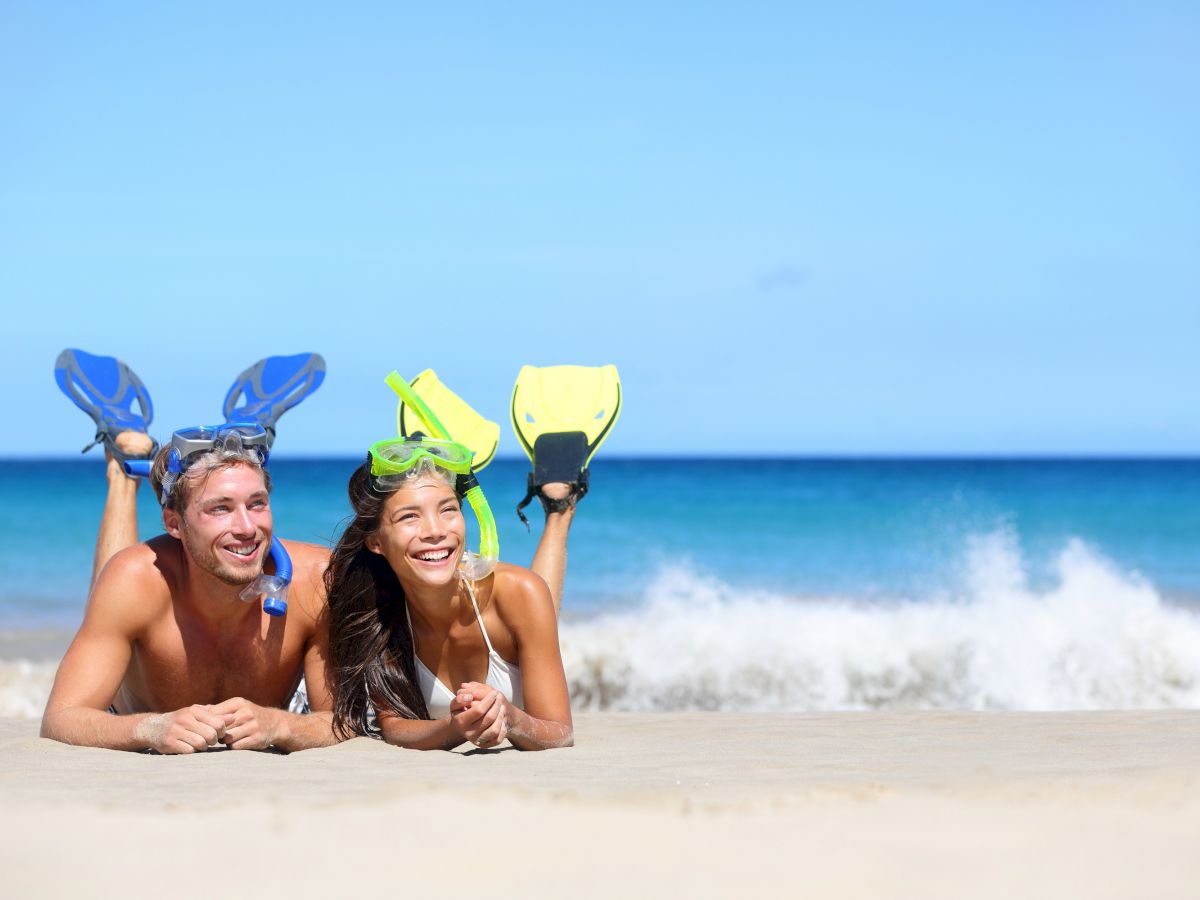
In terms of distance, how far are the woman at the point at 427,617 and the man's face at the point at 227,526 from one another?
1.26 feet

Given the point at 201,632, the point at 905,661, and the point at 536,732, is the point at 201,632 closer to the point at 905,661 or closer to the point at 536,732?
the point at 536,732

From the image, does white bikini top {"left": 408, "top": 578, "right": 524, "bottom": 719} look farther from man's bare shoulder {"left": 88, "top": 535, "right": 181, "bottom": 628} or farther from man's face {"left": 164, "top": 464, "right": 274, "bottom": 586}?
man's bare shoulder {"left": 88, "top": 535, "right": 181, "bottom": 628}

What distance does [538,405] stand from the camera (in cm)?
715

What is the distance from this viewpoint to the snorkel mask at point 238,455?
464cm

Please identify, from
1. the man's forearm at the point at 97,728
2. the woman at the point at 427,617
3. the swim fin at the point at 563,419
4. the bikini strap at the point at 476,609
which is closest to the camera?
the man's forearm at the point at 97,728

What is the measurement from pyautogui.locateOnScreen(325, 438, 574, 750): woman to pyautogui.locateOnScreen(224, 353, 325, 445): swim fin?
168 cm

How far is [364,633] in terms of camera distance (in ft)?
16.1

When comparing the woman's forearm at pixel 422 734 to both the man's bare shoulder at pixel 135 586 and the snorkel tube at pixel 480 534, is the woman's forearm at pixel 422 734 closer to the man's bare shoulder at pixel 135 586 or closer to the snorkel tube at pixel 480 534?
the snorkel tube at pixel 480 534

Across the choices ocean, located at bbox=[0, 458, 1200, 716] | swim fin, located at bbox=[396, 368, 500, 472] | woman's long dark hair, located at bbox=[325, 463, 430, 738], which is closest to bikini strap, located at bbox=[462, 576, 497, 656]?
woman's long dark hair, located at bbox=[325, 463, 430, 738]

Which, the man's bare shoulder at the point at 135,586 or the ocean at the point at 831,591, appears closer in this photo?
the man's bare shoulder at the point at 135,586

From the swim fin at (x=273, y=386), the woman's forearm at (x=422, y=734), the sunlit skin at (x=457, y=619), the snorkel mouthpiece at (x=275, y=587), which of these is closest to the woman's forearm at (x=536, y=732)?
the sunlit skin at (x=457, y=619)

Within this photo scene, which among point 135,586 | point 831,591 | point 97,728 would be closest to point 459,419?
point 135,586

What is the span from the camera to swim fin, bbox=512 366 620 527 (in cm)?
672

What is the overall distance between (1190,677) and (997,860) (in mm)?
8277
